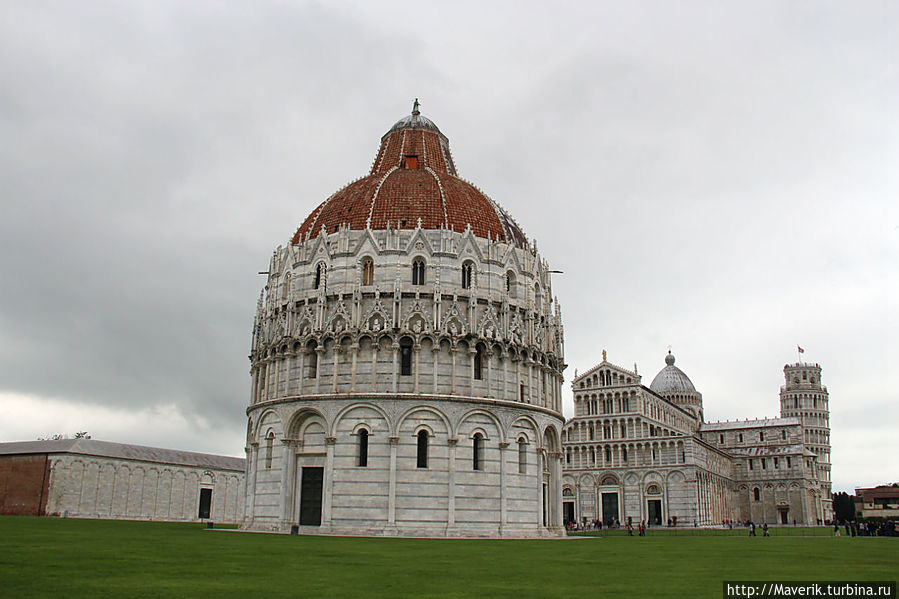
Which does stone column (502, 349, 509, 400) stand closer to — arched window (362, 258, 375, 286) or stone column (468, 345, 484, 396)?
stone column (468, 345, 484, 396)

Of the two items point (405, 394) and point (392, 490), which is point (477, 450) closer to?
point (405, 394)

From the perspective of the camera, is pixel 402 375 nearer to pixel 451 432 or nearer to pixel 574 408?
pixel 451 432

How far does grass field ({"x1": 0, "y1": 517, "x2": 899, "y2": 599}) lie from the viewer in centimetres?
1464

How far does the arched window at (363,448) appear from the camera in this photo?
41250 millimetres

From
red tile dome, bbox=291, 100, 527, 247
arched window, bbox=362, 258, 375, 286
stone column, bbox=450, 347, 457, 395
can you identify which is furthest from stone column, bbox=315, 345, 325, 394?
red tile dome, bbox=291, 100, 527, 247

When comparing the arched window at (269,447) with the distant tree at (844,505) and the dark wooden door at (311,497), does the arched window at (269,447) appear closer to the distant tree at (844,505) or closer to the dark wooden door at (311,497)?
the dark wooden door at (311,497)

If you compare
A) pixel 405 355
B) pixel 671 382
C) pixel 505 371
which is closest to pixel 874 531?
pixel 505 371

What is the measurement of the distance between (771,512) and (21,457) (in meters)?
98.6

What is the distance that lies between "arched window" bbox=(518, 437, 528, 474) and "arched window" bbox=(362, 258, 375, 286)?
505 inches

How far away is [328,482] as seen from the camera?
41.1 meters

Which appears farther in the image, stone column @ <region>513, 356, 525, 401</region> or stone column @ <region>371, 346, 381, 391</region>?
stone column @ <region>513, 356, 525, 401</region>

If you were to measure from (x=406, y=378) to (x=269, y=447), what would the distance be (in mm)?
9566

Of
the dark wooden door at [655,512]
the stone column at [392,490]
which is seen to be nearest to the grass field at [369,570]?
the stone column at [392,490]

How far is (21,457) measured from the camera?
67.1 meters
